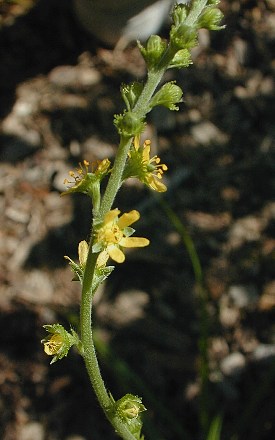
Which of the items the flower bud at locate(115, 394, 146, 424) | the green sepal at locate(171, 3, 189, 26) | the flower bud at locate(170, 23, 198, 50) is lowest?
the flower bud at locate(115, 394, 146, 424)

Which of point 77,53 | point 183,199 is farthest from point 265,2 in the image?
point 183,199

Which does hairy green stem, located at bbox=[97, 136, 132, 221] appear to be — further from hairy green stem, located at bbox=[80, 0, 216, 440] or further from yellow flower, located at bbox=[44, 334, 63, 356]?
yellow flower, located at bbox=[44, 334, 63, 356]

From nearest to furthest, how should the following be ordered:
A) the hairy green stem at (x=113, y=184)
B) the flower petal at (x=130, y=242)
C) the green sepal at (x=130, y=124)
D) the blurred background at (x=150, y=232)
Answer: the green sepal at (x=130, y=124)
the hairy green stem at (x=113, y=184)
the flower petal at (x=130, y=242)
the blurred background at (x=150, y=232)

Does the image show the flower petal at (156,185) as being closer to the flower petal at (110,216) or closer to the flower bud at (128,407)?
the flower petal at (110,216)

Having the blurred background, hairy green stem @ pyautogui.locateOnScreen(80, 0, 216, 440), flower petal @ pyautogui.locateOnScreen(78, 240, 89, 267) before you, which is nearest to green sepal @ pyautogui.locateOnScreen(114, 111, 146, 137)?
hairy green stem @ pyautogui.locateOnScreen(80, 0, 216, 440)

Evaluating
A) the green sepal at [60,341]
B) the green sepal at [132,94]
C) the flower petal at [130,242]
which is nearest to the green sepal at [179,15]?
the green sepal at [132,94]

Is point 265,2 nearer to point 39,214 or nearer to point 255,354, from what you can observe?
point 39,214
